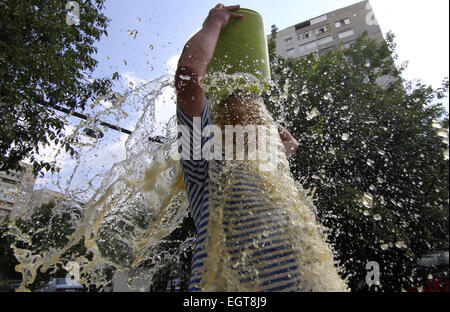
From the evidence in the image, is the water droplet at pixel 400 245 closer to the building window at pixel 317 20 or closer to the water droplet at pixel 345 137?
the water droplet at pixel 345 137

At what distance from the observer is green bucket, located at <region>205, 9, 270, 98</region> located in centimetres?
141

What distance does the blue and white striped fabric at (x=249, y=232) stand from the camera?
3.16ft

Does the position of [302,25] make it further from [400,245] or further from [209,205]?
[209,205]

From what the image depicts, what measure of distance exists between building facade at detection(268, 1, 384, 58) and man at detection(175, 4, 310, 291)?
1260 inches

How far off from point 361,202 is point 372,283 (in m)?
2.69

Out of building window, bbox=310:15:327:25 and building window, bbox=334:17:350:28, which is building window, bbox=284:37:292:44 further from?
building window, bbox=334:17:350:28

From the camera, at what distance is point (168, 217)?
7.27ft

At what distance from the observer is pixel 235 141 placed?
1227mm

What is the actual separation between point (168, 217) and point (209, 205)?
1209mm

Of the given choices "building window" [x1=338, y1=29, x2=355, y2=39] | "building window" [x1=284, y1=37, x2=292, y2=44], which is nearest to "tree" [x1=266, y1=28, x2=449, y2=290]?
"building window" [x1=338, y1=29, x2=355, y2=39]

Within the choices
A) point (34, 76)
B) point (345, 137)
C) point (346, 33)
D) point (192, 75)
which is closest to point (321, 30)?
point (346, 33)

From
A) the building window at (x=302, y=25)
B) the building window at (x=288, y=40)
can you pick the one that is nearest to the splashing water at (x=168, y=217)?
the building window at (x=288, y=40)

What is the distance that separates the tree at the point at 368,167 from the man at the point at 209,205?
212 inches
